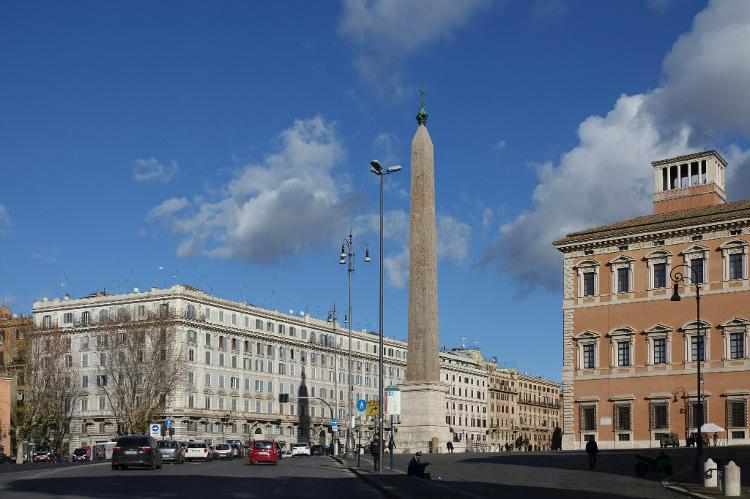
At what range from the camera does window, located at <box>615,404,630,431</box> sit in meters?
71.8

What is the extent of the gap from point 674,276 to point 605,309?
604 cm

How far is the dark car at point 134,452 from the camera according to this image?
42.7 metres

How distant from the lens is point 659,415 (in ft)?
231

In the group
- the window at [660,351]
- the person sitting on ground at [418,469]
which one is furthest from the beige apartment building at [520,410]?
the person sitting on ground at [418,469]

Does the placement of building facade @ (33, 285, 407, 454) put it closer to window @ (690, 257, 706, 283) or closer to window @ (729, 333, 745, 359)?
window @ (690, 257, 706, 283)

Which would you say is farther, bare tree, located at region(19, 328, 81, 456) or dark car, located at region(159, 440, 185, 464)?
bare tree, located at region(19, 328, 81, 456)

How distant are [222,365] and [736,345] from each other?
63859 millimetres

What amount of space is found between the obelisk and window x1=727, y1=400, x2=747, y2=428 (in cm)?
1905

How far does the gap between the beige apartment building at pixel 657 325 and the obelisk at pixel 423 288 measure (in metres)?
16.1

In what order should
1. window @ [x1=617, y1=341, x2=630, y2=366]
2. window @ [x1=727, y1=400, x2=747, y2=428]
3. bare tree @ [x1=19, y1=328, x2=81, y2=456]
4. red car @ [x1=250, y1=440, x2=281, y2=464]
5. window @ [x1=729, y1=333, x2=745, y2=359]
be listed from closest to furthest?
red car @ [x1=250, y1=440, x2=281, y2=464], window @ [x1=727, y1=400, x2=747, y2=428], window @ [x1=729, y1=333, x2=745, y2=359], window @ [x1=617, y1=341, x2=630, y2=366], bare tree @ [x1=19, y1=328, x2=81, y2=456]

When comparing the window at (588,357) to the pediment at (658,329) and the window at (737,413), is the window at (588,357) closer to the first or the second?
the pediment at (658,329)

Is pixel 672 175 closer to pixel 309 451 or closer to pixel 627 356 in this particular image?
pixel 627 356

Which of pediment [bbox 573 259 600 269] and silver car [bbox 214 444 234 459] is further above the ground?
pediment [bbox 573 259 600 269]

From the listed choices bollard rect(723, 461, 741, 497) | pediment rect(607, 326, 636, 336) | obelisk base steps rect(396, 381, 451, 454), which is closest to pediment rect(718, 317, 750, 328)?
pediment rect(607, 326, 636, 336)
